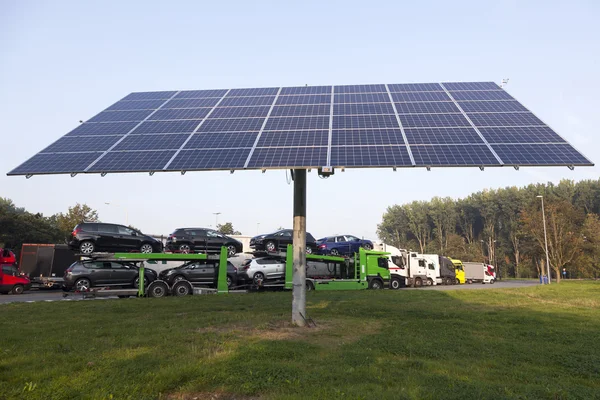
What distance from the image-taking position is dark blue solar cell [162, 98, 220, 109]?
629 inches

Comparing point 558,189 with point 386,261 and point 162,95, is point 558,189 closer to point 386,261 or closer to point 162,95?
point 386,261

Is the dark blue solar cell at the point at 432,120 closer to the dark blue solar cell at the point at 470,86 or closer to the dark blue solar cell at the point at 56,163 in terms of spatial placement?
the dark blue solar cell at the point at 470,86

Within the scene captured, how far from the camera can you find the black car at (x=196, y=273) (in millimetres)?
22516

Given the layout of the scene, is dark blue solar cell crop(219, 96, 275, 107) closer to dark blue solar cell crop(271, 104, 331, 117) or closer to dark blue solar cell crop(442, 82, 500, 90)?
dark blue solar cell crop(271, 104, 331, 117)

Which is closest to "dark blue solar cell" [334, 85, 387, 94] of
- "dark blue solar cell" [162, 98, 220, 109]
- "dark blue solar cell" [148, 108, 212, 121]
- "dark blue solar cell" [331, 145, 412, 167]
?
"dark blue solar cell" [162, 98, 220, 109]

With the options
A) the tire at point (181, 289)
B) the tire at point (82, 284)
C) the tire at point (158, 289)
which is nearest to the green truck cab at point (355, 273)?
the tire at point (181, 289)

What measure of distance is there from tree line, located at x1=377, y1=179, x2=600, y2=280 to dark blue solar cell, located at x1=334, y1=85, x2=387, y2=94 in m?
43.7

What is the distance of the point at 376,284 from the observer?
2980cm

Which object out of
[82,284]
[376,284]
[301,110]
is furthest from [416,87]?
[82,284]

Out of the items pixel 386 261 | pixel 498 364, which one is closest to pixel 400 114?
pixel 498 364

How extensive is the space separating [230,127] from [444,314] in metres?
9.92

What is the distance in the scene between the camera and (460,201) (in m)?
113

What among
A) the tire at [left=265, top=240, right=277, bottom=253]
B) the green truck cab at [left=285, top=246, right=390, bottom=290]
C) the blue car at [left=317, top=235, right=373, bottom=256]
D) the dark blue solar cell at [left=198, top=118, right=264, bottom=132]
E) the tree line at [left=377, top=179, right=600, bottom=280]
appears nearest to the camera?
the dark blue solar cell at [left=198, top=118, right=264, bottom=132]

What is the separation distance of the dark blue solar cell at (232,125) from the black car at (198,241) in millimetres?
10699
